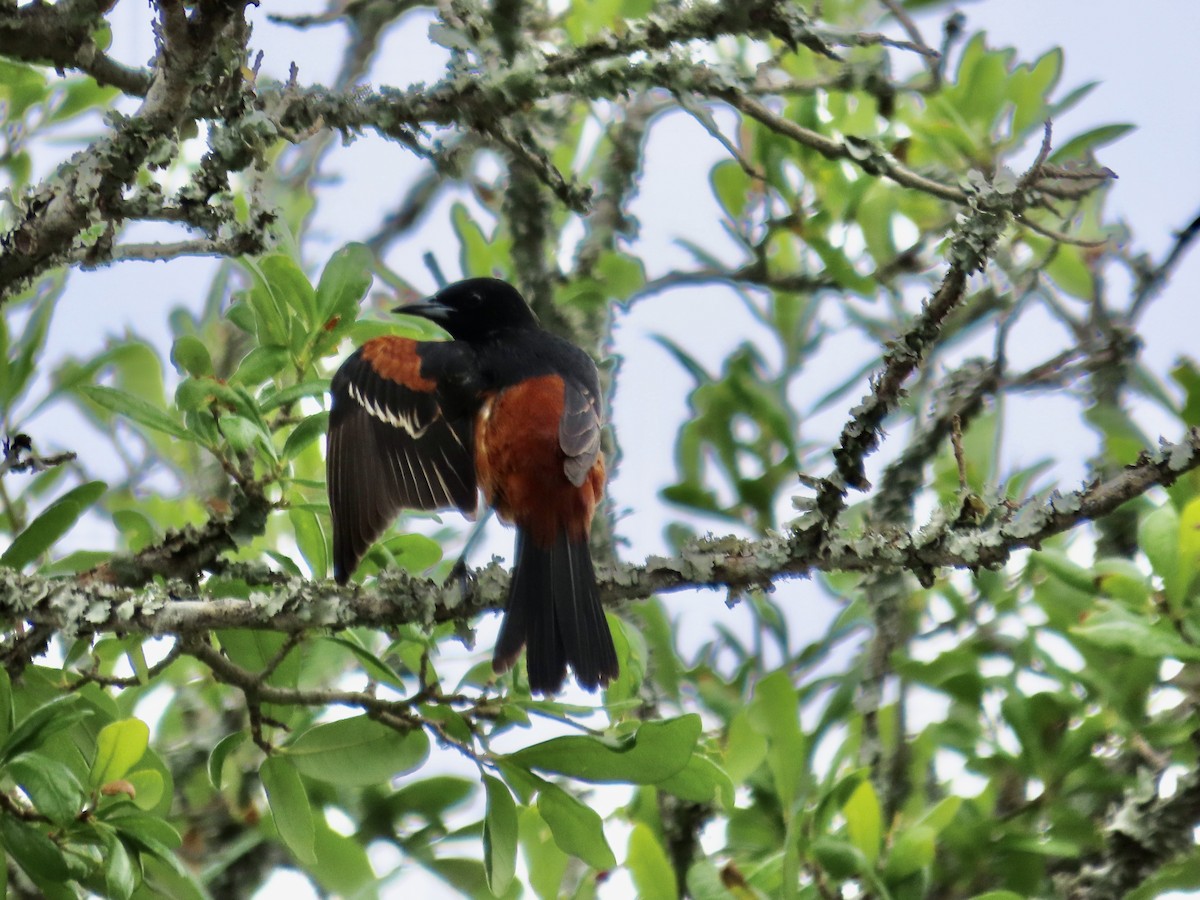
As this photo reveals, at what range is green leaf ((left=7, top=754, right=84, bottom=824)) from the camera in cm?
190

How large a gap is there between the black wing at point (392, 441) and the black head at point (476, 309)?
1.62ft

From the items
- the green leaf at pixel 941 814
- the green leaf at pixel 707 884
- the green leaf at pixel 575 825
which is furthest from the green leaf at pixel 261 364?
the green leaf at pixel 941 814

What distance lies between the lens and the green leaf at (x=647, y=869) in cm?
243

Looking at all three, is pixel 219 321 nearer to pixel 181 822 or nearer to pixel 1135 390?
pixel 181 822

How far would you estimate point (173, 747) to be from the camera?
3611 millimetres

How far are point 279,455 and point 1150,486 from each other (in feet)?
4.93

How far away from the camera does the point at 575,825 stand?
7.55 feet

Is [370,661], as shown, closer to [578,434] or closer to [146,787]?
[146,787]

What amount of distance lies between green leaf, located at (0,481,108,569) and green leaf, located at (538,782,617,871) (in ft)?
3.13

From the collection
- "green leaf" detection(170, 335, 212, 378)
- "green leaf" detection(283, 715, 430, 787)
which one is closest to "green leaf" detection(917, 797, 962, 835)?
"green leaf" detection(283, 715, 430, 787)

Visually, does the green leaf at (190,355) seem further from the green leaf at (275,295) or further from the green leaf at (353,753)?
the green leaf at (353,753)

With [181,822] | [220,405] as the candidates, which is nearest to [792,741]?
[220,405]

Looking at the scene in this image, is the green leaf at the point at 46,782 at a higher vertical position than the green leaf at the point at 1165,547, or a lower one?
lower

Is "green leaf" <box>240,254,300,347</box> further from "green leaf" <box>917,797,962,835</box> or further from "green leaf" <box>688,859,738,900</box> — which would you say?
"green leaf" <box>917,797,962,835</box>
